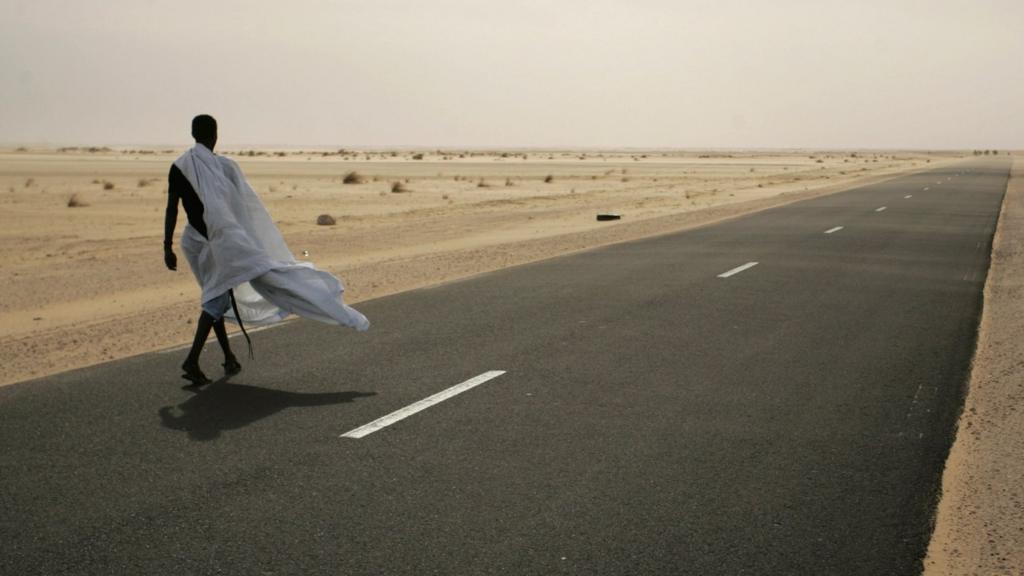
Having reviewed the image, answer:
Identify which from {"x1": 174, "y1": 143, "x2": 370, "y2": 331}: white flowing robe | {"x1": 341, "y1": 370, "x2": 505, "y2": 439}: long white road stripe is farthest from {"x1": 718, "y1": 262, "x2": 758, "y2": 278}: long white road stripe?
{"x1": 174, "y1": 143, "x2": 370, "y2": 331}: white flowing robe

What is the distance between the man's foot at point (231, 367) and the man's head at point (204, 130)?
1.74 meters

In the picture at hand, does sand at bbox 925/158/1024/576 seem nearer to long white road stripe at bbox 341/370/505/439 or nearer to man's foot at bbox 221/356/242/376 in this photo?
long white road stripe at bbox 341/370/505/439

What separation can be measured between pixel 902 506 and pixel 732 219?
70.5 ft

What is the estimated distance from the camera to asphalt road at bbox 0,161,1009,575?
172 inches

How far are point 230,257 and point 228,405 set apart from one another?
120cm

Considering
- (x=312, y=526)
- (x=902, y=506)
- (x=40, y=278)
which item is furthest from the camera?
(x=40, y=278)

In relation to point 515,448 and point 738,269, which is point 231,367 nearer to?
point 515,448

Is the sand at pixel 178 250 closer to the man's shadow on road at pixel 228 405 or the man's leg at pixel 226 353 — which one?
the man's leg at pixel 226 353

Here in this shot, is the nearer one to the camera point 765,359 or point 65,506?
point 65,506

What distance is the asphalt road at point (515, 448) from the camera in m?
4.37

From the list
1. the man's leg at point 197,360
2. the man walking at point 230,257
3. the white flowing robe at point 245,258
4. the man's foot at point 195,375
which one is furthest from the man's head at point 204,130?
the man's foot at point 195,375

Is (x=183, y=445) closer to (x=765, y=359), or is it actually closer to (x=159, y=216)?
(x=765, y=359)

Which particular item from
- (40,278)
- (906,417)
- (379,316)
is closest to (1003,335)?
(906,417)

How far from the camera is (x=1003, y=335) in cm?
973
